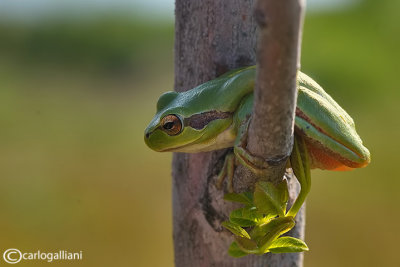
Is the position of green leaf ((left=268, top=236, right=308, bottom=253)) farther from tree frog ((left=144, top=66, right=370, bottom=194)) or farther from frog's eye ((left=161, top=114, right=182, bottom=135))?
frog's eye ((left=161, top=114, right=182, bottom=135))

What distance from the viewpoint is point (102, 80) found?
5.87 m

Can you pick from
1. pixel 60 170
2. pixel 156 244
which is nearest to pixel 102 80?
pixel 60 170

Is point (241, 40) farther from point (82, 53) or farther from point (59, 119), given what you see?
point (82, 53)

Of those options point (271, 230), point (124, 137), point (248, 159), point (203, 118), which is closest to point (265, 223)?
point (271, 230)

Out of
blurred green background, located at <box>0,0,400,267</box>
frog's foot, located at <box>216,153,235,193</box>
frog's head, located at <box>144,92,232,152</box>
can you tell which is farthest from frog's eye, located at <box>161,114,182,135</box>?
blurred green background, located at <box>0,0,400,267</box>

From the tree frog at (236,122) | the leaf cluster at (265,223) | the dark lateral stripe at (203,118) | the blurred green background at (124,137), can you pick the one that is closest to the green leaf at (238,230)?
the leaf cluster at (265,223)

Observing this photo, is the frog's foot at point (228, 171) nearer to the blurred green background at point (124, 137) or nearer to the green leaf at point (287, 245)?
the green leaf at point (287, 245)

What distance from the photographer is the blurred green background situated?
3.53 metres

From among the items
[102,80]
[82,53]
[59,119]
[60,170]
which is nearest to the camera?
[60,170]

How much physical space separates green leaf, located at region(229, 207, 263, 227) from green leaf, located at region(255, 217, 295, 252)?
0.02 meters

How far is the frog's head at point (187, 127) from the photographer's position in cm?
108

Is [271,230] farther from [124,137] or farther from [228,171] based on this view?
[124,137]

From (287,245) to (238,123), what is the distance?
0.82ft

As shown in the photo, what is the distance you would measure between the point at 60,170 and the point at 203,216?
127 inches
